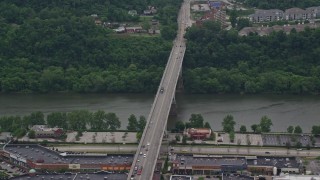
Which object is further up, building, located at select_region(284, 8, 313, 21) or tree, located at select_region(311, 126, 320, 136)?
building, located at select_region(284, 8, 313, 21)

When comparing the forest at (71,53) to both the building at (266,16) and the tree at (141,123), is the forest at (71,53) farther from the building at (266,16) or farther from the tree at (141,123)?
the tree at (141,123)

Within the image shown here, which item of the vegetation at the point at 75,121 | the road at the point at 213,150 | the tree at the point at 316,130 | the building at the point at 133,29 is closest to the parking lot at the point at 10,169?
the road at the point at 213,150

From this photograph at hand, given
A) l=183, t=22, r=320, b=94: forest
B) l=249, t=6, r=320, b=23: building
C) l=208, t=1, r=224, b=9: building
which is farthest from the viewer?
l=208, t=1, r=224, b=9: building

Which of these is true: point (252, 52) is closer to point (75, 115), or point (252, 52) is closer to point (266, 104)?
point (266, 104)

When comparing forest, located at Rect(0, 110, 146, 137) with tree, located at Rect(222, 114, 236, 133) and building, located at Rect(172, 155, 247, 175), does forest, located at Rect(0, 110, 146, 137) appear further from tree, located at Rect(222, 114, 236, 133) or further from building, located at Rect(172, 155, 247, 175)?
building, located at Rect(172, 155, 247, 175)

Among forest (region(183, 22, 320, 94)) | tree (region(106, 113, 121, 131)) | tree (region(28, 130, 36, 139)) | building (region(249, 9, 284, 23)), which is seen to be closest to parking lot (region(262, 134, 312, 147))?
tree (region(106, 113, 121, 131))

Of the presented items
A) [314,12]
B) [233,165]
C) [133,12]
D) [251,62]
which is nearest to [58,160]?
[233,165]

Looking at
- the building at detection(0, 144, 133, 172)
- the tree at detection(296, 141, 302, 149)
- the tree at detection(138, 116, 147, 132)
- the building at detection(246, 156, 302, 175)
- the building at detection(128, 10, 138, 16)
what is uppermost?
the building at detection(128, 10, 138, 16)

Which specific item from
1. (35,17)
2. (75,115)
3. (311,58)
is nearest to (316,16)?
(311,58)
